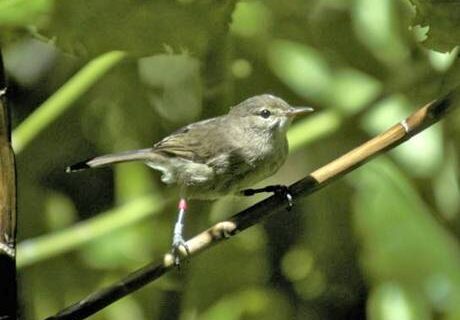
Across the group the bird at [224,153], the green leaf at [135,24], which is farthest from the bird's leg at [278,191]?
the green leaf at [135,24]

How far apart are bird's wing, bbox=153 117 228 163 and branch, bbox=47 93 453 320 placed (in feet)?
1.15

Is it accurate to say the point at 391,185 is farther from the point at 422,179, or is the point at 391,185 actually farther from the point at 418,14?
the point at 418,14

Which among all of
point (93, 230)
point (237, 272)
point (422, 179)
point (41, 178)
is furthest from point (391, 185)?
point (41, 178)

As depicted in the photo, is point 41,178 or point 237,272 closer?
point 237,272

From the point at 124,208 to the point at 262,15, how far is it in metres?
0.22

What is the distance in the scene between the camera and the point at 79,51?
0.82m

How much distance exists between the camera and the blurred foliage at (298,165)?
0.97 meters

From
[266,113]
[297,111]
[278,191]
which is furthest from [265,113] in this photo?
[278,191]

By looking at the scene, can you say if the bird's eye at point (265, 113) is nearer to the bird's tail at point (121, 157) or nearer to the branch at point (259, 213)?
the bird's tail at point (121, 157)

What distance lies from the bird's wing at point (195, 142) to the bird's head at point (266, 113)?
27 mm

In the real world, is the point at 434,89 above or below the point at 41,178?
below

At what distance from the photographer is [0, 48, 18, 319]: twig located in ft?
2.10

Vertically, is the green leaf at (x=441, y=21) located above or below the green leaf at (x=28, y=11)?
below

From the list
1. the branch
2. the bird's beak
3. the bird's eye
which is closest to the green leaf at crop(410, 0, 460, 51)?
the branch
